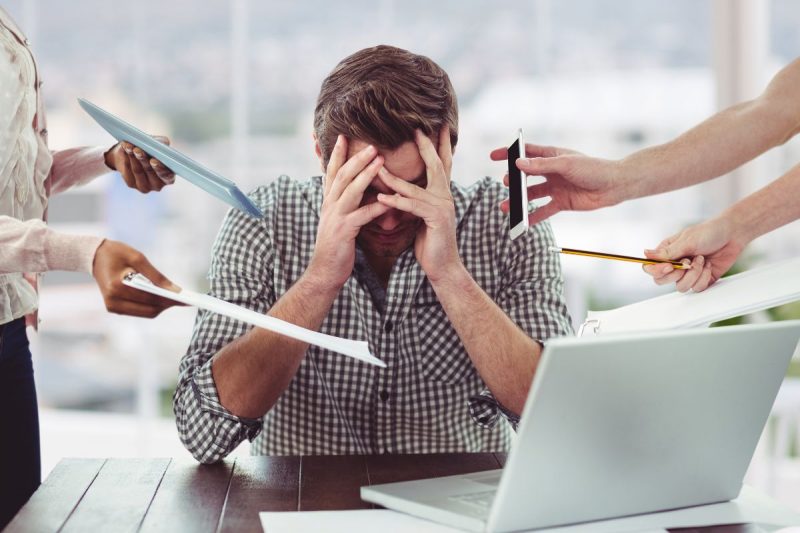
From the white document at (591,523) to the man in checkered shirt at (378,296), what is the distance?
0.32 meters

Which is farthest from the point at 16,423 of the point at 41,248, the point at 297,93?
the point at 297,93

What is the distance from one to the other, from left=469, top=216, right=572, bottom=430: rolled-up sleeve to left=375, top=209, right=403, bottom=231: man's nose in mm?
265

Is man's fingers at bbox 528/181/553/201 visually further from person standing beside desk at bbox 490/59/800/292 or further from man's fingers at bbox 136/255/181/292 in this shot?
man's fingers at bbox 136/255/181/292

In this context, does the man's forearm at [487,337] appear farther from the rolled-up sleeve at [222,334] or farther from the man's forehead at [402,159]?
the rolled-up sleeve at [222,334]

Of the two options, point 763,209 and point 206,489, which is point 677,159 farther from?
point 206,489

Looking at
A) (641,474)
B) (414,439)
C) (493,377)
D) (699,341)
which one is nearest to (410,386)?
(414,439)

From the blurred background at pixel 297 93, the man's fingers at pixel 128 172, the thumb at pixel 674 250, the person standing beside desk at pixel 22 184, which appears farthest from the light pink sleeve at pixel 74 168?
the blurred background at pixel 297 93

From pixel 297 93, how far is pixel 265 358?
3427 mm

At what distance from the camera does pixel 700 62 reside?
14.4 feet

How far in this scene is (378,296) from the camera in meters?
1.68

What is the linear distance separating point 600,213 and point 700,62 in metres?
0.90

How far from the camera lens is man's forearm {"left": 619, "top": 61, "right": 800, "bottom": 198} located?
5.16 feet

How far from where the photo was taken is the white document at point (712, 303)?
1068 mm

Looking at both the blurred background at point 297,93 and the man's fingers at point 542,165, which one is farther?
the blurred background at point 297,93
